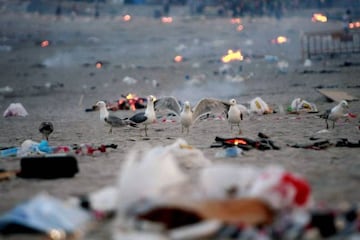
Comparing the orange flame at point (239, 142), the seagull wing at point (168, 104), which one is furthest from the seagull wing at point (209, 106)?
the orange flame at point (239, 142)

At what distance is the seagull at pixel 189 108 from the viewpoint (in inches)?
562

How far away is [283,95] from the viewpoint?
21375 mm

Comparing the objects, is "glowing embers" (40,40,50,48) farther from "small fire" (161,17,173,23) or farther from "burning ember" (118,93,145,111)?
"burning ember" (118,93,145,111)

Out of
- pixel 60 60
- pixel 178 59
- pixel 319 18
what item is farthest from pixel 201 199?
pixel 319 18

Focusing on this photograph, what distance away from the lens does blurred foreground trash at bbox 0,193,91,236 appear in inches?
264

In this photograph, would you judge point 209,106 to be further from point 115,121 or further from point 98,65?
point 98,65

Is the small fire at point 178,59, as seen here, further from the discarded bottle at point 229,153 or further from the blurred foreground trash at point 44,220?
the blurred foreground trash at point 44,220

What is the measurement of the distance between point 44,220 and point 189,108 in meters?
7.78

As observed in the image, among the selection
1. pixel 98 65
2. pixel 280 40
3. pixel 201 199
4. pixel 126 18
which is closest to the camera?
pixel 201 199

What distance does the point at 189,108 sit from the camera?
14.4 metres

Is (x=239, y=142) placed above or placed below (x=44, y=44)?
below

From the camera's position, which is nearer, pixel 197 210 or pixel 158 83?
pixel 197 210

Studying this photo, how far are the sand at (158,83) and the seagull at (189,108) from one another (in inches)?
11.5

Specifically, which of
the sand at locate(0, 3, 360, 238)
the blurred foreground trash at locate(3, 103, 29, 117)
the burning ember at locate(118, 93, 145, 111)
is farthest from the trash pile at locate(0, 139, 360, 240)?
the blurred foreground trash at locate(3, 103, 29, 117)
